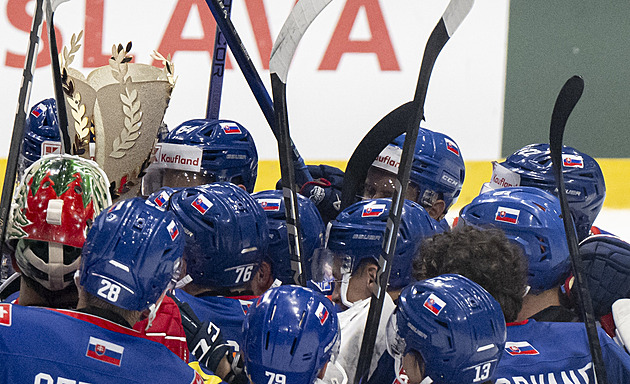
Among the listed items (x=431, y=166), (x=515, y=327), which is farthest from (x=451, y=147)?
(x=515, y=327)

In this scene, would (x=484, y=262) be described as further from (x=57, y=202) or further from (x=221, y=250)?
(x=57, y=202)

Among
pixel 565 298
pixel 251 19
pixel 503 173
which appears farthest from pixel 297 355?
pixel 251 19

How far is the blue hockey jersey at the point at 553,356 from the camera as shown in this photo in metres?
1.88

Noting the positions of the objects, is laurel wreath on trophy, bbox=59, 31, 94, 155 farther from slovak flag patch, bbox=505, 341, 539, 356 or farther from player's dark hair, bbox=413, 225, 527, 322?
slovak flag patch, bbox=505, 341, 539, 356

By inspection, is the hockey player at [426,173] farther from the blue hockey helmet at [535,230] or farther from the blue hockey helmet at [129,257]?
the blue hockey helmet at [129,257]

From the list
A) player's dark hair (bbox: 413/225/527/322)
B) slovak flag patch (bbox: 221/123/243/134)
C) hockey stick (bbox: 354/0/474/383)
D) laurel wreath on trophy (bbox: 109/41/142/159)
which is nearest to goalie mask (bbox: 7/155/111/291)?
laurel wreath on trophy (bbox: 109/41/142/159)

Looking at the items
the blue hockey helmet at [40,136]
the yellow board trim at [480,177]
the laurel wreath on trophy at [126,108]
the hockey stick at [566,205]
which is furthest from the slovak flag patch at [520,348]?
the yellow board trim at [480,177]

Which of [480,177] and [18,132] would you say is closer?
[18,132]

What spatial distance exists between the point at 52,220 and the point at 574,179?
1788 mm

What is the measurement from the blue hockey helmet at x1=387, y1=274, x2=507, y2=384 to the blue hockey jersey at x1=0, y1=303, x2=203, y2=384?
45cm

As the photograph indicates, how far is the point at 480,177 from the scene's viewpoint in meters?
5.70

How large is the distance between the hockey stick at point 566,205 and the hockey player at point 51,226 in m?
1.02

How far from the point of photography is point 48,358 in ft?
4.84

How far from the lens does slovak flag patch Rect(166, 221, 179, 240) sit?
1.58 metres
